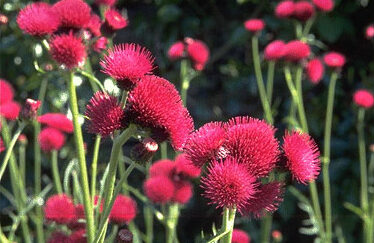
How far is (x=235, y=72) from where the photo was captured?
2814 millimetres

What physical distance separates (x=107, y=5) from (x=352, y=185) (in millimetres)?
1287

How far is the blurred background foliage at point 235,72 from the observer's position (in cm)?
257

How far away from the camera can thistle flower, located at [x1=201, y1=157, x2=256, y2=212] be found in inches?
32.6

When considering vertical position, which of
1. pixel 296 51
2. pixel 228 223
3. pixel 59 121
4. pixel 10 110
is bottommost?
pixel 228 223

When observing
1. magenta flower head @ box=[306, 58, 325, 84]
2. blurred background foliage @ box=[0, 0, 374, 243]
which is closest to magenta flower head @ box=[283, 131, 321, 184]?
magenta flower head @ box=[306, 58, 325, 84]

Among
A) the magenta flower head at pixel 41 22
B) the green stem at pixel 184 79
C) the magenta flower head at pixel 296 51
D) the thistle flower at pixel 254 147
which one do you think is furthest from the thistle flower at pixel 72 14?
the magenta flower head at pixel 296 51

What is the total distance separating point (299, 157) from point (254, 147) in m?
0.07

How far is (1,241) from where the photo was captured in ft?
3.36

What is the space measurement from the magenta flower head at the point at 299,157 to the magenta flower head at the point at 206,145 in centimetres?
8

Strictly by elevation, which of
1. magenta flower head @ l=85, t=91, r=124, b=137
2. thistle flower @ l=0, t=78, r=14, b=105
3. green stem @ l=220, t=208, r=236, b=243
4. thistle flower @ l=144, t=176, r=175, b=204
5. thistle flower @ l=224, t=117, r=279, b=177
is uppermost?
thistle flower @ l=0, t=78, r=14, b=105

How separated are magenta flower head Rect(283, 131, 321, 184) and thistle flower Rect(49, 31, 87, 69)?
0.33 meters

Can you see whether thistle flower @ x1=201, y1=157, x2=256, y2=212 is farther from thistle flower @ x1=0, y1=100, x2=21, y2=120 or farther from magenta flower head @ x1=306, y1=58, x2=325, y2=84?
magenta flower head @ x1=306, y1=58, x2=325, y2=84

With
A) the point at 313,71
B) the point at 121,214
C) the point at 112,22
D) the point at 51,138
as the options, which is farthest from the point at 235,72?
the point at 121,214

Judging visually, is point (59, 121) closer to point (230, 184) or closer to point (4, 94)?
point (4, 94)
